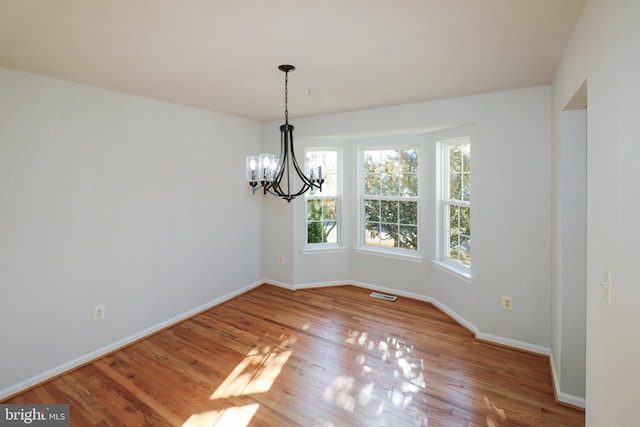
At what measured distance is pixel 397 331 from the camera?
329cm

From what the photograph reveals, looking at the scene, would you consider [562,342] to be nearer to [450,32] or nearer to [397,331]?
[397,331]

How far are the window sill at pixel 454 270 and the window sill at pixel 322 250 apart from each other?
134cm

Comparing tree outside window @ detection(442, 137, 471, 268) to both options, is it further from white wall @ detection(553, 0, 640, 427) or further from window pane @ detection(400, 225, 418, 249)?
white wall @ detection(553, 0, 640, 427)

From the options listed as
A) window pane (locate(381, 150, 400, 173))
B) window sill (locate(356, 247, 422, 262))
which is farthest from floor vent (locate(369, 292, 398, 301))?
window pane (locate(381, 150, 400, 173))

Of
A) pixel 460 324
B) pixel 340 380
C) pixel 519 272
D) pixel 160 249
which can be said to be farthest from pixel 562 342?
pixel 160 249

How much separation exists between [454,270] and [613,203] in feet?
8.47

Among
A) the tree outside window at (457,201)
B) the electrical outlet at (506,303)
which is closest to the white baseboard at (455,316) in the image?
the electrical outlet at (506,303)

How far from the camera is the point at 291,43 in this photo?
194 centimetres

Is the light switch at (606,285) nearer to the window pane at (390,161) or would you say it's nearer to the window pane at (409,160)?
the window pane at (409,160)

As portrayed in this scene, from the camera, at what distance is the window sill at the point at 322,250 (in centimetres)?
458

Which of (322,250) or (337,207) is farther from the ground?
(337,207)

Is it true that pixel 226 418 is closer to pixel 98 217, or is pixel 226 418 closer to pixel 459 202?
pixel 98 217

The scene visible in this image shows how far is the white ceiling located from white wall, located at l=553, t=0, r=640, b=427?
48 centimetres

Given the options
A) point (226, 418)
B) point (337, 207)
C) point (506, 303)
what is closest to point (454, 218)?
point (506, 303)
